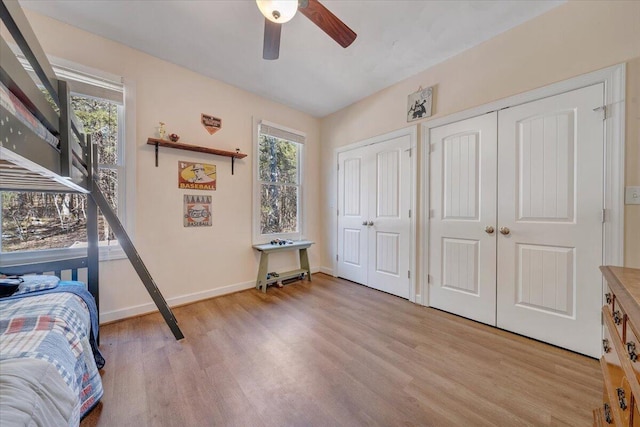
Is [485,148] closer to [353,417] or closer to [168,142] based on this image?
[353,417]

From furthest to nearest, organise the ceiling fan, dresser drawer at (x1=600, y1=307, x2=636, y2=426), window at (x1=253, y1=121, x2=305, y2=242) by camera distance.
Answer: window at (x1=253, y1=121, x2=305, y2=242)
the ceiling fan
dresser drawer at (x1=600, y1=307, x2=636, y2=426)

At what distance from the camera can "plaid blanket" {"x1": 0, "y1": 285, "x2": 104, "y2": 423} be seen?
2.94 feet

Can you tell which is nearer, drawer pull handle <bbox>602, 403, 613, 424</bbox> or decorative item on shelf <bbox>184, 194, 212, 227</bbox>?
drawer pull handle <bbox>602, 403, 613, 424</bbox>

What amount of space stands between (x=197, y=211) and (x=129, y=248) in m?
0.94

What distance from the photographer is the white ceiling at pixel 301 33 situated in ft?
5.90

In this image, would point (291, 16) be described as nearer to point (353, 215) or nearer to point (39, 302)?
point (39, 302)

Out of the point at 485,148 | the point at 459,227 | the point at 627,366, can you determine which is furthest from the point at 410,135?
the point at 627,366

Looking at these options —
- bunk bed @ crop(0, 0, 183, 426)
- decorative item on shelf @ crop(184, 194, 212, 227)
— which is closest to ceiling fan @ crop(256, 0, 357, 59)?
bunk bed @ crop(0, 0, 183, 426)

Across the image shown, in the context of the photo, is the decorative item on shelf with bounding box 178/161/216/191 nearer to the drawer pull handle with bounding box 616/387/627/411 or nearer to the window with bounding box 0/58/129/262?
the window with bounding box 0/58/129/262

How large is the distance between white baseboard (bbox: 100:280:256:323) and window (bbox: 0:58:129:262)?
1.78ft

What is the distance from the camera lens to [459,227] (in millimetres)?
2350

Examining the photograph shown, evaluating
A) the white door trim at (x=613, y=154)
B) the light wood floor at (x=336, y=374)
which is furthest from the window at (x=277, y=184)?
the white door trim at (x=613, y=154)

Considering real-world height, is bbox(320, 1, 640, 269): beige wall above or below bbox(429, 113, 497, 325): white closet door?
above

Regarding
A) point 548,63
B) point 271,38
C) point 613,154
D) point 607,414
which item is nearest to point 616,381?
point 607,414
